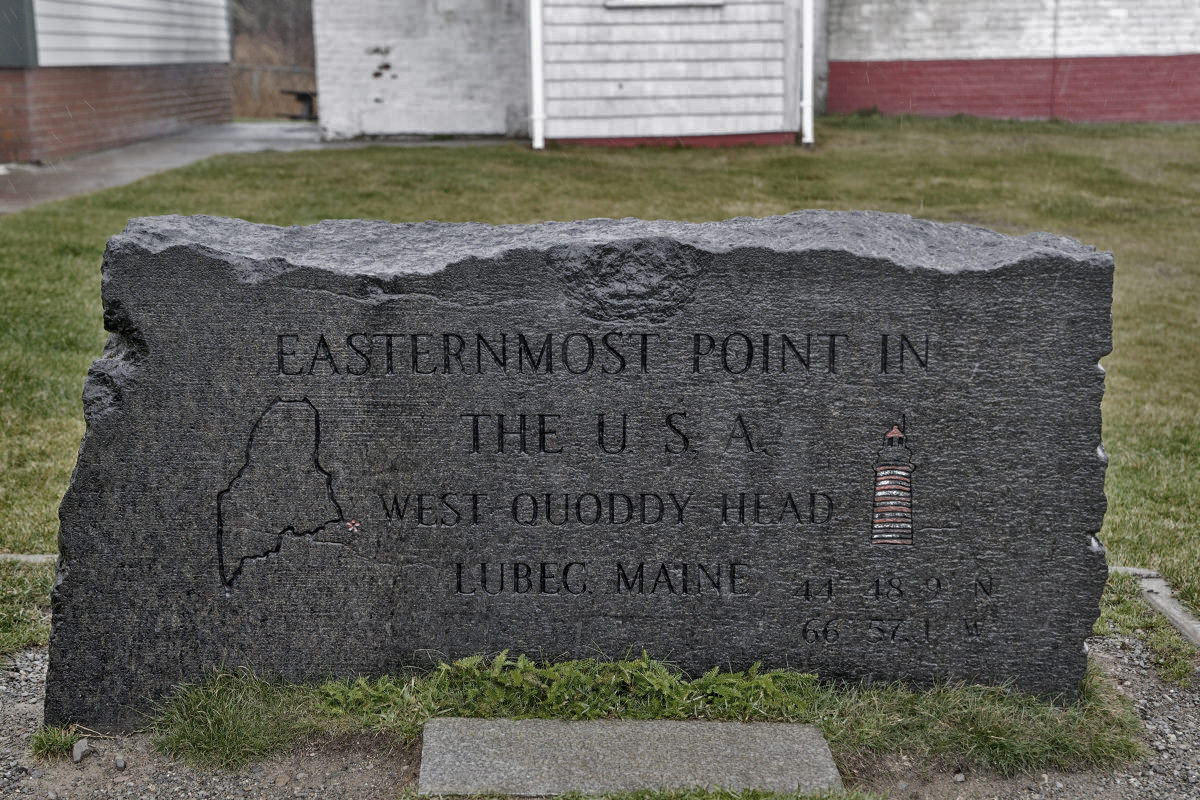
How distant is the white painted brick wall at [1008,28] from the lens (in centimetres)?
1931

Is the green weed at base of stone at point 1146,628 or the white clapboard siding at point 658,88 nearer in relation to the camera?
the green weed at base of stone at point 1146,628

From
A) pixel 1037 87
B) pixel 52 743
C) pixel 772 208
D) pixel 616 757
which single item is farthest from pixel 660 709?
pixel 1037 87

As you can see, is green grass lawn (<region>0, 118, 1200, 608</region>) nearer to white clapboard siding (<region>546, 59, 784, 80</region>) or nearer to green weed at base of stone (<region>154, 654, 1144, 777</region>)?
white clapboard siding (<region>546, 59, 784, 80</region>)

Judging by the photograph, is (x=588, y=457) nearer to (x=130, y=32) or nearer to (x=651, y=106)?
(x=651, y=106)

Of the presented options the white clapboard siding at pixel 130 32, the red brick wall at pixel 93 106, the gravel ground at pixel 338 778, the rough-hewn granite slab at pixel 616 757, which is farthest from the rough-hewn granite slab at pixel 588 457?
the white clapboard siding at pixel 130 32

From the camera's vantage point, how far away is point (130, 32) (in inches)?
677

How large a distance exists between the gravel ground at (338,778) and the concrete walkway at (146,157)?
30.2 feet

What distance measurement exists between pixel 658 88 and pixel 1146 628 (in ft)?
36.4

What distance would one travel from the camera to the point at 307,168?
13.5 meters

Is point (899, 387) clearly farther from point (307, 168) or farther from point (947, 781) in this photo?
point (307, 168)

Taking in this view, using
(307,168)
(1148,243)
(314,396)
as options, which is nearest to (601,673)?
(314,396)

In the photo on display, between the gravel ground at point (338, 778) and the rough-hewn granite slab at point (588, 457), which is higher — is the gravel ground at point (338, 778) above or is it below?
below

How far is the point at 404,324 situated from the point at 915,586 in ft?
5.55

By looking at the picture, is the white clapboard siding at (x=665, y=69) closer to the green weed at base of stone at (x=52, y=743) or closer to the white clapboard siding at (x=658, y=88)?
the white clapboard siding at (x=658, y=88)
